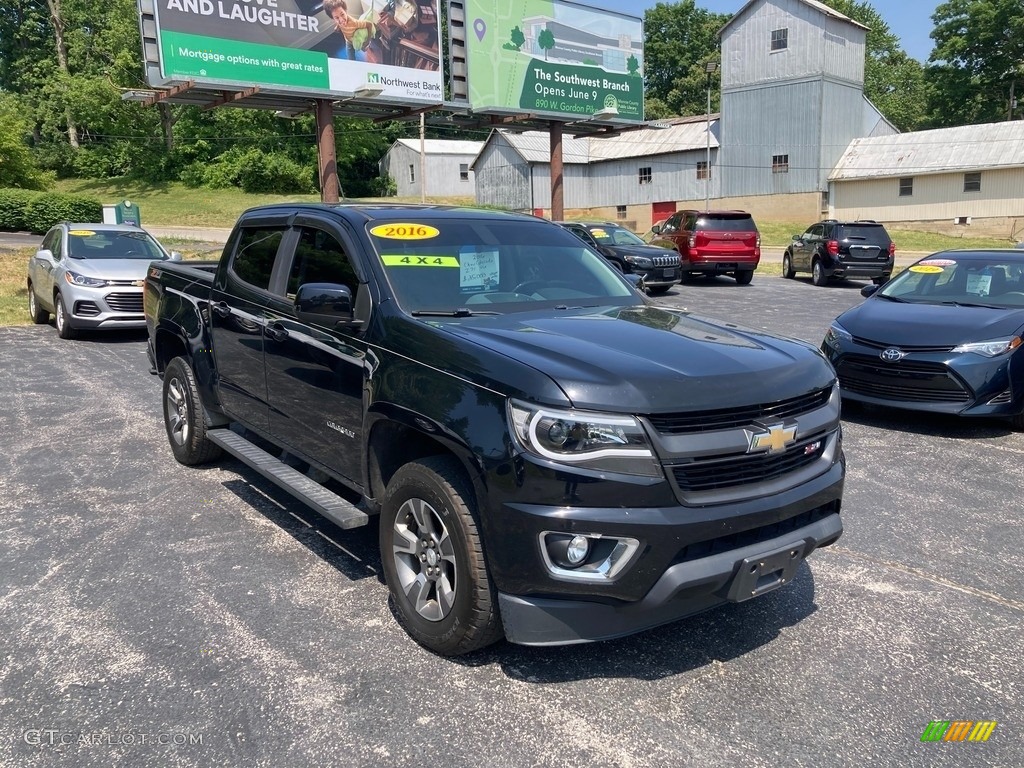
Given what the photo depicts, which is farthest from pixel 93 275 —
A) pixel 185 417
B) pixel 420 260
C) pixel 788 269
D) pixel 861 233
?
pixel 788 269

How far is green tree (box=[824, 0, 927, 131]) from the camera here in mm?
71312

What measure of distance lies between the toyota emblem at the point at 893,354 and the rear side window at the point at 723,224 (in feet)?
45.6

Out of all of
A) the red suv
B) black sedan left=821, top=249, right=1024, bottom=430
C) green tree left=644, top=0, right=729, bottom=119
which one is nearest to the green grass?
the red suv

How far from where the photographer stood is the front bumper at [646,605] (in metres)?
2.95

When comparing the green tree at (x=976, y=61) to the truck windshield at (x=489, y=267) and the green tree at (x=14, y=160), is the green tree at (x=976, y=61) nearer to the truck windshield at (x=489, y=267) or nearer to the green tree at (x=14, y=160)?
the green tree at (x=14, y=160)

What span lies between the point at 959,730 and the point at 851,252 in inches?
740

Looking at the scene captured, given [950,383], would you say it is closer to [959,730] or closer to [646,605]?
[959,730]

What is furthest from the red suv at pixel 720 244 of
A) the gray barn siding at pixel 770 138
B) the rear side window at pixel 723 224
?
the gray barn siding at pixel 770 138

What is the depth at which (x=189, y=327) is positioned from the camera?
5836 mm

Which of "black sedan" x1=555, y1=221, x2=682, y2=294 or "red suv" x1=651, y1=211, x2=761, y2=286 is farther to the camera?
"red suv" x1=651, y1=211, x2=761, y2=286

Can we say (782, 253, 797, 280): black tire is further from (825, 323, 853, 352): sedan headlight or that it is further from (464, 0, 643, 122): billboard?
(825, 323, 853, 352): sedan headlight

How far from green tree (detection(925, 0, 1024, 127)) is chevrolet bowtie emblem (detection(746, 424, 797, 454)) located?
66972mm

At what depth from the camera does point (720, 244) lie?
66.5ft

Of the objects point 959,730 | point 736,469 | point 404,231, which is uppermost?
point 404,231
